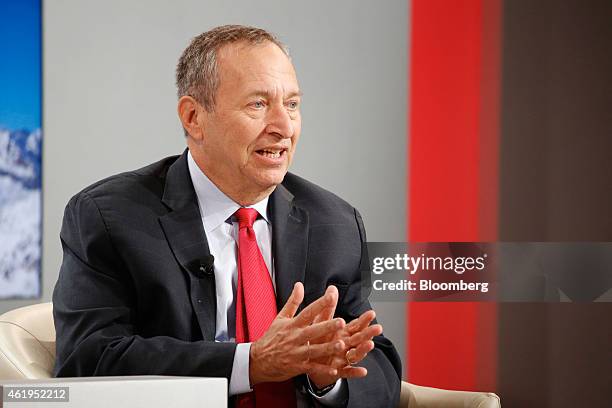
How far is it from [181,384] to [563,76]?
9.27 ft

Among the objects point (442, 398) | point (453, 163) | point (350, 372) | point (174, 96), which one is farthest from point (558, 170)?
point (350, 372)

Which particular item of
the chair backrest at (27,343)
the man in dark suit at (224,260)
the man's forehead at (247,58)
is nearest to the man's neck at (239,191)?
the man in dark suit at (224,260)

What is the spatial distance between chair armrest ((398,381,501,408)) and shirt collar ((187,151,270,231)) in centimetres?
74

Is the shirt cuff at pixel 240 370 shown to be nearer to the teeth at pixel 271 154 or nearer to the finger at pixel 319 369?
the finger at pixel 319 369

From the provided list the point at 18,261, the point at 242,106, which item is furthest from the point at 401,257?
the point at 242,106

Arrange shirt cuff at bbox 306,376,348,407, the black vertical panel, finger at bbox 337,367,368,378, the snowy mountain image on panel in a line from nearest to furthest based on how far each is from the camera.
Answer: finger at bbox 337,367,368,378
shirt cuff at bbox 306,376,348,407
the snowy mountain image on panel
the black vertical panel

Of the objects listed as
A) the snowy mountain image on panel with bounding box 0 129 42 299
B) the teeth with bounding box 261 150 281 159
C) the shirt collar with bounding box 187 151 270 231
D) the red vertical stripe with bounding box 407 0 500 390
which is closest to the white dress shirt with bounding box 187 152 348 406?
the shirt collar with bounding box 187 151 270 231

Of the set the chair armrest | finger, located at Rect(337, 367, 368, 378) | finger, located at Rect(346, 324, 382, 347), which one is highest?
finger, located at Rect(346, 324, 382, 347)

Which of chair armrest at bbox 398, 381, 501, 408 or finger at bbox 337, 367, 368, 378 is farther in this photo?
chair armrest at bbox 398, 381, 501, 408

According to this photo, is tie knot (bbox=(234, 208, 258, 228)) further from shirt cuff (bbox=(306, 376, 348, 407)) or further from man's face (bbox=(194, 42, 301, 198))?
Result: shirt cuff (bbox=(306, 376, 348, 407))

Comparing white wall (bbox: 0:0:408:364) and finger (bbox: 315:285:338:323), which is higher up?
white wall (bbox: 0:0:408:364)

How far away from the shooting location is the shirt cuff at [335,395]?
Result: 190 cm

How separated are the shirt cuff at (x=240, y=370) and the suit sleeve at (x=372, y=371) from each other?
0.85 feet

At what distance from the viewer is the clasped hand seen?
1.69 meters
